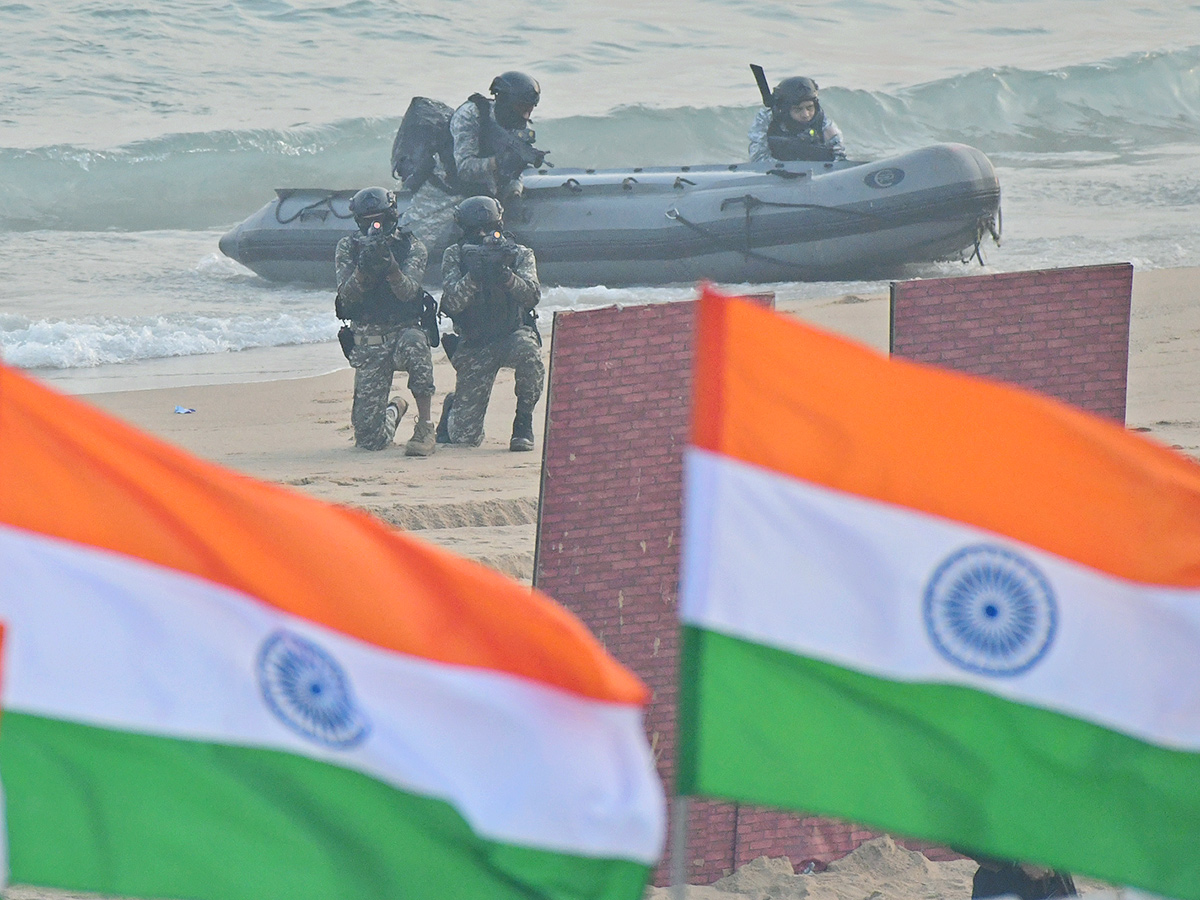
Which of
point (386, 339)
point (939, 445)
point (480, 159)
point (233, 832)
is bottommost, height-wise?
point (386, 339)

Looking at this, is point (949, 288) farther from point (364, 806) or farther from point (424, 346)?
A: point (424, 346)

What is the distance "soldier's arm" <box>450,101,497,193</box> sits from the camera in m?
13.4

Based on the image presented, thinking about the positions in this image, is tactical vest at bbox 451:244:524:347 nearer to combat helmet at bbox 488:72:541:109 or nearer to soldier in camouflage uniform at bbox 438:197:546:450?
A: soldier in camouflage uniform at bbox 438:197:546:450

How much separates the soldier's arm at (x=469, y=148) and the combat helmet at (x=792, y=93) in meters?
2.83

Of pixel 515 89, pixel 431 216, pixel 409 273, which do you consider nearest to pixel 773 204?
pixel 431 216

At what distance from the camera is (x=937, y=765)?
11.0ft

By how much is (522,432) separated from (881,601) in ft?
22.6

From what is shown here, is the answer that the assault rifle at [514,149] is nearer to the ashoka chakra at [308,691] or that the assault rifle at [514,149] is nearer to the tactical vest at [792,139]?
the tactical vest at [792,139]

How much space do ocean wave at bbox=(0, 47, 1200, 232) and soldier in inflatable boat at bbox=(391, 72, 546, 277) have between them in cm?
1164

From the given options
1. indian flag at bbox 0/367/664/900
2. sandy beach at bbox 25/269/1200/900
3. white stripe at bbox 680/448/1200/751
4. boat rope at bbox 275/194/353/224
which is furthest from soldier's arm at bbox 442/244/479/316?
indian flag at bbox 0/367/664/900

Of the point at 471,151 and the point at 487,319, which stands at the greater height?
the point at 471,151

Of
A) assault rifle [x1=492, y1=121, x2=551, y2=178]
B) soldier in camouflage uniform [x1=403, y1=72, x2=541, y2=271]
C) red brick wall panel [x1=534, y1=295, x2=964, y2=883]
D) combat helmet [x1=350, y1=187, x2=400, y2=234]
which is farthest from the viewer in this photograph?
assault rifle [x1=492, y1=121, x2=551, y2=178]

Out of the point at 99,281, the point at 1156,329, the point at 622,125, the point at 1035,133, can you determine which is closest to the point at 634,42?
the point at 622,125

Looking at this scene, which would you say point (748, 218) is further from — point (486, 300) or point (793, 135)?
point (486, 300)
